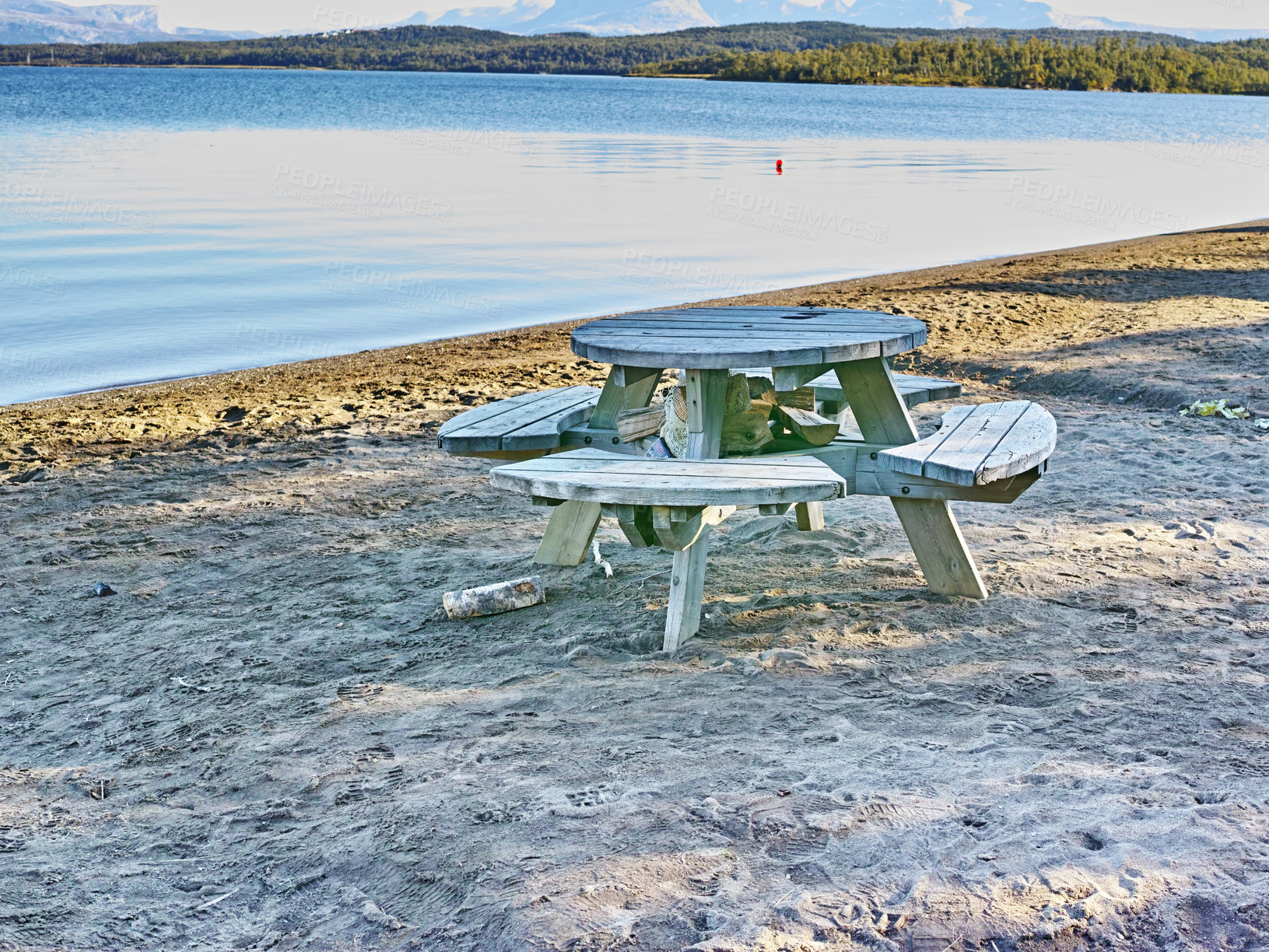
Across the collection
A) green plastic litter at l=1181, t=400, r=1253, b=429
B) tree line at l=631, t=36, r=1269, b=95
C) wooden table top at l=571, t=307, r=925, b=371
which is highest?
tree line at l=631, t=36, r=1269, b=95

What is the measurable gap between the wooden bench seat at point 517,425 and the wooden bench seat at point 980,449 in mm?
1280

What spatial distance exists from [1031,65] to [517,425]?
123m

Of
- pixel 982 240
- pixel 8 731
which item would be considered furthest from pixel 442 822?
pixel 982 240

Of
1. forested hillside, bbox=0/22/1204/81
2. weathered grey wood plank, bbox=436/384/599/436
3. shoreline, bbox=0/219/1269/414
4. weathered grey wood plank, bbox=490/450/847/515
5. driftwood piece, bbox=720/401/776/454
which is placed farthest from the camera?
forested hillside, bbox=0/22/1204/81

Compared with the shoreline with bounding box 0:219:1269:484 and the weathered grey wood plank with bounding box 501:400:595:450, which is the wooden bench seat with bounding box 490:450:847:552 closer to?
the weathered grey wood plank with bounding box 501:400:595:450

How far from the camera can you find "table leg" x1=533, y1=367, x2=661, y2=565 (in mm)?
4637

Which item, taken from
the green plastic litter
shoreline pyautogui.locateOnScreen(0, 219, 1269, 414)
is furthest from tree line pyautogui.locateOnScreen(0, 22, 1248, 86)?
the green plastic litter

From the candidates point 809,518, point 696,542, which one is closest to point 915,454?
point 696,542

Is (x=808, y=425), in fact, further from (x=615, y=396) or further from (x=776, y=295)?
(x=776, y=295)

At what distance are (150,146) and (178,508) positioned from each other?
32.9 metres

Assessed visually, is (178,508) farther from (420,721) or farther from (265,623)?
(420,721)

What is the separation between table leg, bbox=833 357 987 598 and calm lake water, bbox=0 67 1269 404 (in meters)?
6.68

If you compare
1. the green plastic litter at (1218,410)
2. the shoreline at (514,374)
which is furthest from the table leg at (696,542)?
the green plastic litter at (1218,410)

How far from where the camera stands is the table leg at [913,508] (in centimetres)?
418
